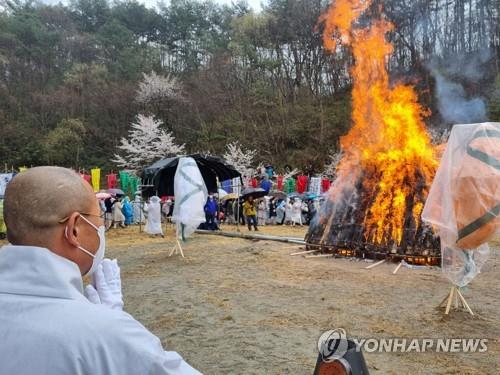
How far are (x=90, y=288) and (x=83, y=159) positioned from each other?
35.2m

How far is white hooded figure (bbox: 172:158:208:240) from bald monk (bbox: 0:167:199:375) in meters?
9.34

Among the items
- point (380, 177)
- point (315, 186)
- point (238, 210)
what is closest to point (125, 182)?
point (238, 210)

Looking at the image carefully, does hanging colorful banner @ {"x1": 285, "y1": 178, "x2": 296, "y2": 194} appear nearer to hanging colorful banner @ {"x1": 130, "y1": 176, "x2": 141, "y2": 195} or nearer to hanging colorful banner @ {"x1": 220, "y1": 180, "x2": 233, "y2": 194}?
hanging colorful banner @ {"x1": 220, "y1": 180, "x2": 233, "y2": 194}

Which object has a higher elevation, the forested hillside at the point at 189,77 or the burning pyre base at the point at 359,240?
the forested hillside at the point at 189,77

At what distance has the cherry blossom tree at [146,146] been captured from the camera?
33.4m

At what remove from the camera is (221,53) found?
41.2 meters

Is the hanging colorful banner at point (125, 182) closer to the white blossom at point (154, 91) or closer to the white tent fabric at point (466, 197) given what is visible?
the white blossom at point (154, 91)

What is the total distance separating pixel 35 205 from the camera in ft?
4.61

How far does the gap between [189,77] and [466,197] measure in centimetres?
3961

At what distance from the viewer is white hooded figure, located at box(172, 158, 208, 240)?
10766 mm

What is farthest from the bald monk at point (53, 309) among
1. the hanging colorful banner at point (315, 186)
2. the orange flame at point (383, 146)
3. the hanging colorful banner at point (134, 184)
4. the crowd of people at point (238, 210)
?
the hanging colorful banner at point (134, 184)

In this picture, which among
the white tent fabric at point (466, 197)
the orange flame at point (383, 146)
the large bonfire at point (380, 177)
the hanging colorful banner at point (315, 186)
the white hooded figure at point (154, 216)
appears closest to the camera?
the white tent fabric at point (466, 197)

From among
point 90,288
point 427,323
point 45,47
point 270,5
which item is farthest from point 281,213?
point 45,47

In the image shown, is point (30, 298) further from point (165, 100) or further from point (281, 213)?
point (165, 100)
